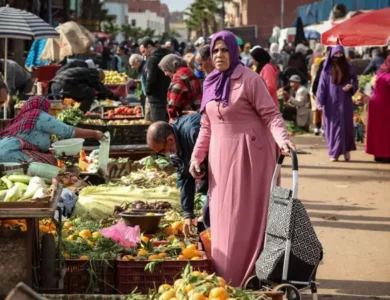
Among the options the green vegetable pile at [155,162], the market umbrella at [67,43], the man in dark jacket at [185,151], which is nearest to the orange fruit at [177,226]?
the man in dark jacket at [185,151]

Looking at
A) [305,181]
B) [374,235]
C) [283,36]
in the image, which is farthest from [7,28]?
[283,36]

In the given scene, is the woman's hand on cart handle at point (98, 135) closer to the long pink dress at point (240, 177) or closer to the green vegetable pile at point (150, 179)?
the green vegetable pile at point (150, 179)

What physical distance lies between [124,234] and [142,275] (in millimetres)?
650

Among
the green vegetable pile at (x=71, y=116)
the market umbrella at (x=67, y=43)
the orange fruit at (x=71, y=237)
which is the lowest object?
the orange fruit at (x=71, y=237)

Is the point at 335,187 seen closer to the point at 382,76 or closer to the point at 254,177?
the point at 382,76

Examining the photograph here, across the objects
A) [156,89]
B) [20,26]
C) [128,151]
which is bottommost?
[128,151]

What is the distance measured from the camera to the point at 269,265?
257 inches

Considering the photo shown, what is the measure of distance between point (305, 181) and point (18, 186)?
26.5ft

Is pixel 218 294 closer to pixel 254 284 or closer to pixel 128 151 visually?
pixel 254 284

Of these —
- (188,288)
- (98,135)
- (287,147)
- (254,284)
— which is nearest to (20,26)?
(98,135)

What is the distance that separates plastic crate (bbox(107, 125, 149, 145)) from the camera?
13.4 meters

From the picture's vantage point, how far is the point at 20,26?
48.6ft

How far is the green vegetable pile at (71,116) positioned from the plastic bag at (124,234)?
6.23m

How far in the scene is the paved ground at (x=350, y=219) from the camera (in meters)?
8.05
